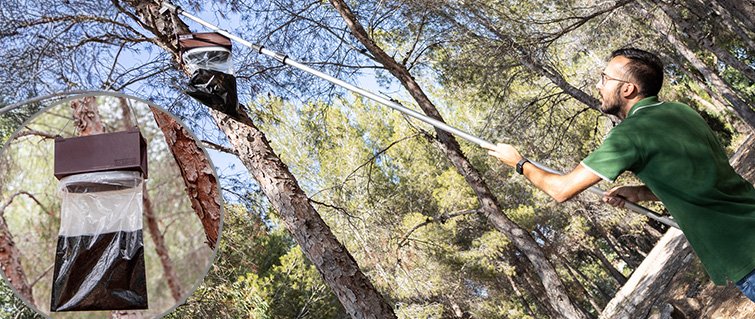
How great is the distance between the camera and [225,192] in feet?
16.1

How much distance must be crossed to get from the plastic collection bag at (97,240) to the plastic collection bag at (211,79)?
1.29 meters

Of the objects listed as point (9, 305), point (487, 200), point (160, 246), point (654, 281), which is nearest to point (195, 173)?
point (160, 246)

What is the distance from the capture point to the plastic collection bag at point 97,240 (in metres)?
1.82

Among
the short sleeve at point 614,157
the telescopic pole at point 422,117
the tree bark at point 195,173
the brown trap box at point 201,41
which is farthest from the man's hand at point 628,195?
the brown trap box at point 201,41

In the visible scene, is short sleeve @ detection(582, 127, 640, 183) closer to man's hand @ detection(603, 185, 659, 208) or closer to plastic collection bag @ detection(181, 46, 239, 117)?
man's hand @ detection(603, 185, 659, 208)

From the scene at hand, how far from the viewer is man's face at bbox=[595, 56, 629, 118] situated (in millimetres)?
2236

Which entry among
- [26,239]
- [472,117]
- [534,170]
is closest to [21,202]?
[26,239]

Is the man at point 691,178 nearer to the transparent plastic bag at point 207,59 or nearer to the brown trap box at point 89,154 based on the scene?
the brown trap box at point 89,154

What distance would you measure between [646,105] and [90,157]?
186cm

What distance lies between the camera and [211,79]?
3.11m

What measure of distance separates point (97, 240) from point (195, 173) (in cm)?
85

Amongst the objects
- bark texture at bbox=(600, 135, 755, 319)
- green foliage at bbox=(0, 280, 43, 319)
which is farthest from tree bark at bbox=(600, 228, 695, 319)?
green foliage at bbox=(0, 280, 43, 319)

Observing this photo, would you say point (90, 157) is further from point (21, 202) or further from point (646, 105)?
point (646, 105)

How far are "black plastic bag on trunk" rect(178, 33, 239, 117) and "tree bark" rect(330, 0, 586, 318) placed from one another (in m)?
2.26
